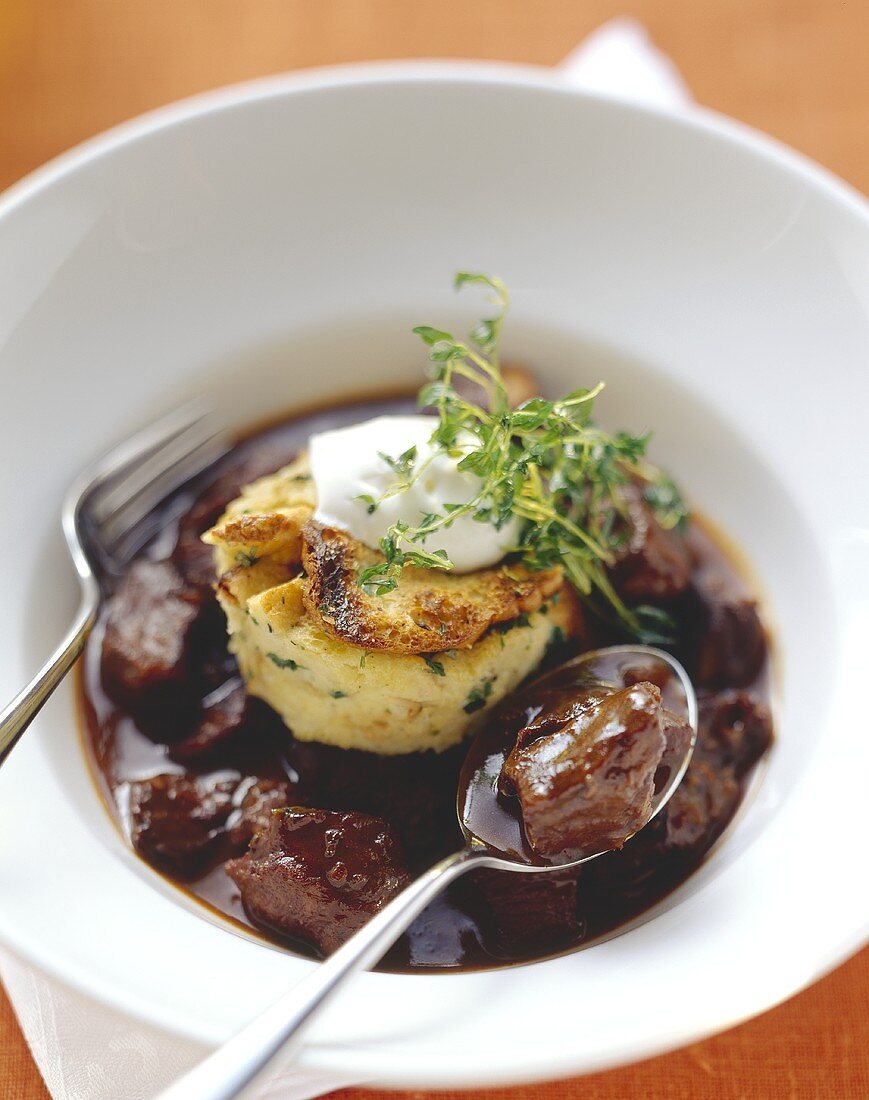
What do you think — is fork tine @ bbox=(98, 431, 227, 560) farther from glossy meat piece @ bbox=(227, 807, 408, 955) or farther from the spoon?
the spoon

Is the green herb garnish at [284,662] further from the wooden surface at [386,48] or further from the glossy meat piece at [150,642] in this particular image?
the wooden surface at [386,48]

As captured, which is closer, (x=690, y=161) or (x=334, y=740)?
(x=334, y=740)

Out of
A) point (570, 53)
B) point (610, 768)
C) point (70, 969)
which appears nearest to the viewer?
point (70, 969)

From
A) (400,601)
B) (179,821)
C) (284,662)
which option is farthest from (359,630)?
(179,821)

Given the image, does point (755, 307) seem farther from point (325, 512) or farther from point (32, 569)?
point (32, 569)

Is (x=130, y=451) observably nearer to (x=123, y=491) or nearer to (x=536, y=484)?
(x=123, y=491)

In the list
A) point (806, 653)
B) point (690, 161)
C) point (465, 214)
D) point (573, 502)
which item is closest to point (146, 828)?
point (573, 502)
